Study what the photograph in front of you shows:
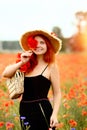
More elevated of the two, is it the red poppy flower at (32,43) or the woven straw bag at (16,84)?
the red poppy flower at (32,43)

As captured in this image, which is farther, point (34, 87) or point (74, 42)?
point (74, 42)

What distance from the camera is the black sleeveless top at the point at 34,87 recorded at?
4516 millimetres

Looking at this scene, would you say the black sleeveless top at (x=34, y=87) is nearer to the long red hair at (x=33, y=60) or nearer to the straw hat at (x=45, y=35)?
the long red hair at (x=33, y=60)

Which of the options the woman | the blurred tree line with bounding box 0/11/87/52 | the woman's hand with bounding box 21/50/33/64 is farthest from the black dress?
the blurred tree line with bounding box 0/11/87/52

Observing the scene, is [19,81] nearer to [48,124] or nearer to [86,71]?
[48,124]

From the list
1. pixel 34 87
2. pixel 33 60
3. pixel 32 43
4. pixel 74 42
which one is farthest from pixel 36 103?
pixel 74 42

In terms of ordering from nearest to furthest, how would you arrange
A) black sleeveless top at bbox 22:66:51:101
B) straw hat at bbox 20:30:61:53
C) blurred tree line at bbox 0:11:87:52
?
black sleeveless top at bbox 22:66:51:101, straw hat at bbox 20:30:61:53, blurred tree line at bbox 0:11:87:52

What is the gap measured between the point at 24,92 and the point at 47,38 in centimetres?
52

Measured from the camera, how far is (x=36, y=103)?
4.52 metres

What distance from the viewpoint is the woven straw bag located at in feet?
14.8

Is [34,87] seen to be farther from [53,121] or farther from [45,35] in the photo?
[45,35]

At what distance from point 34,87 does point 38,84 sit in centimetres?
4

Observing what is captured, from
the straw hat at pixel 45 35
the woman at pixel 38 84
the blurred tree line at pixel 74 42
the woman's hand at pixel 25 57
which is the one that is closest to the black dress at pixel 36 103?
the woman at pixel 38 84

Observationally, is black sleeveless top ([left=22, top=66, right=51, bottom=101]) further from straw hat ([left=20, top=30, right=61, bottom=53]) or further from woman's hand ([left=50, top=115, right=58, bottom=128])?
straw hat ([left=20, top=30, right=61, bottom=53])
